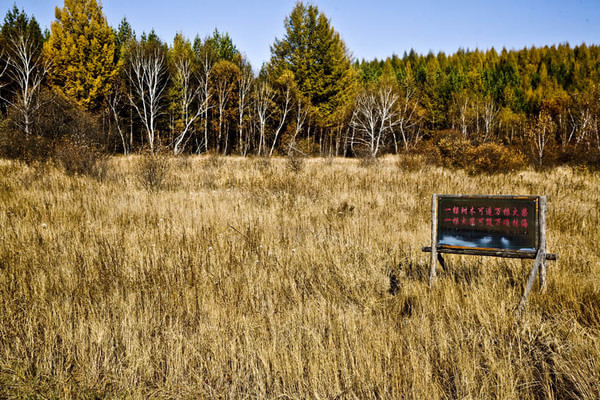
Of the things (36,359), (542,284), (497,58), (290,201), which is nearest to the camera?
(36,359)

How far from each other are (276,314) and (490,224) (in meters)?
2.03

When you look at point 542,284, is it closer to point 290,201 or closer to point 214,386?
point 214,386

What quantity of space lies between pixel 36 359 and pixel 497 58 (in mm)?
80284

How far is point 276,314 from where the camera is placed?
260 centimetres

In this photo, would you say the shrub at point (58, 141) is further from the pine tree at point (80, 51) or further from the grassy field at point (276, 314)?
the pine tree at point (80, 51)

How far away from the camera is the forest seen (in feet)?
52.7

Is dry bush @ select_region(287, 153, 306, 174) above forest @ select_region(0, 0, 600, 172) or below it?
below

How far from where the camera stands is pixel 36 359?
2008 mm

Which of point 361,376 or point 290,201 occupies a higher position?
point 290,201

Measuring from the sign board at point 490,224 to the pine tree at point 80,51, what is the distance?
25.9m

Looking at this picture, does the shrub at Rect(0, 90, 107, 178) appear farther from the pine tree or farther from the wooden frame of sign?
the wooden frame of sign

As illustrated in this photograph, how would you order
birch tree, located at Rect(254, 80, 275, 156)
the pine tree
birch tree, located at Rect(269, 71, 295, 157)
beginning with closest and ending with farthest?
1. the pine tree
2. birch tree, located at Rect(254, 80, 275, 156)
3. birch tree, located at Rect(269, 71, 295, 157)

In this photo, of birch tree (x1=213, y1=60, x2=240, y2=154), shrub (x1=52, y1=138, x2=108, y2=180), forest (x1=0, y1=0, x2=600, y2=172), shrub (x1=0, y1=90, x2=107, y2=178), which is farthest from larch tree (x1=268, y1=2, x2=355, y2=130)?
shrub (x1=52, y1=138, x2=108, y2=180)

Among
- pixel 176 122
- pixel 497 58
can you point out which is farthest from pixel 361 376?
pixel 497 58
